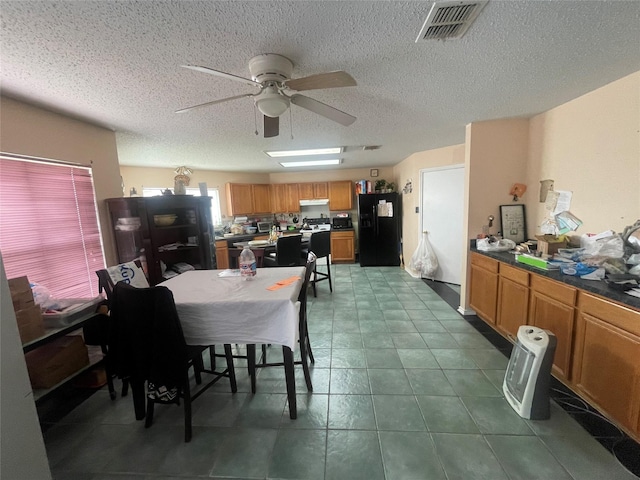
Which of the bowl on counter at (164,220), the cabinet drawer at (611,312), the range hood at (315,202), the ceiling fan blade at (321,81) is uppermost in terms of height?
the ceiling fan blade at (321,81)

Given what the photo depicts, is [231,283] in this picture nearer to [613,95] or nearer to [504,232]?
[504,232]

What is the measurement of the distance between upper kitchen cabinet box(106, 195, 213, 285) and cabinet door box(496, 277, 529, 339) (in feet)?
11.3

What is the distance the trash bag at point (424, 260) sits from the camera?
4246mm

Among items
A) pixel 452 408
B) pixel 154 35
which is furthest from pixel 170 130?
pixel 452 408

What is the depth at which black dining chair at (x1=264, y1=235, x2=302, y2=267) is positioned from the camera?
135 inches

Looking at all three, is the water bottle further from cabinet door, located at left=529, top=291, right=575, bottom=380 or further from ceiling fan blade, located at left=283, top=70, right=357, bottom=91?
cabinet door, located at left=529, top=291, right=575, bottom=380

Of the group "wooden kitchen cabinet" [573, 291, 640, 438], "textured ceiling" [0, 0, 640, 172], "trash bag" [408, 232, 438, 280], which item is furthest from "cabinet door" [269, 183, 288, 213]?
"wooden kitchen cabinet" [573, 291, 640, 438]

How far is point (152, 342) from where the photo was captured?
1437 mm

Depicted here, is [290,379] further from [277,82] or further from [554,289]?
[554,289]

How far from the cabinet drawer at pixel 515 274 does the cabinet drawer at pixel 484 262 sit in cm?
10

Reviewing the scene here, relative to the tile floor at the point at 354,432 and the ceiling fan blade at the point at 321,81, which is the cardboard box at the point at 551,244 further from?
the ceiling fan blade at the point at 321,81

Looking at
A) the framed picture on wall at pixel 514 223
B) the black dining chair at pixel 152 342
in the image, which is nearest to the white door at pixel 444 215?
the framed picture on wall at pixel 514 223

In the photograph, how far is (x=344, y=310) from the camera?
3291 mm

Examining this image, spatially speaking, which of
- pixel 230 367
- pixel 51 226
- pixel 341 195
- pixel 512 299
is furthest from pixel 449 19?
pixel 341 195
